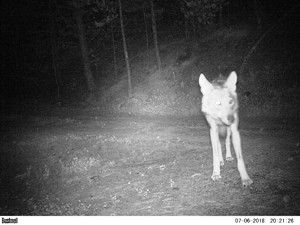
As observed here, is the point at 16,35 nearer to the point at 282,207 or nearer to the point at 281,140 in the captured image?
the point at 281,140

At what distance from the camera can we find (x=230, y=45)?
2508 cm

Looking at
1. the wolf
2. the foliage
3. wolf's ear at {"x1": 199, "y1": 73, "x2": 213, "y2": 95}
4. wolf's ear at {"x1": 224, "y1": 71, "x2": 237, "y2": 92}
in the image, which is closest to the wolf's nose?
the wolf

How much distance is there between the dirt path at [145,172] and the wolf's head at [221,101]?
5.67 ft

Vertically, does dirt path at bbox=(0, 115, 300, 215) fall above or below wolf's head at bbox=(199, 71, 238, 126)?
below

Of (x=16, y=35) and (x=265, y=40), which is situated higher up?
(x=16, y=35)

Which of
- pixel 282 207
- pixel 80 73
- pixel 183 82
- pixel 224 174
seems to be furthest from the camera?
pixel 80 73

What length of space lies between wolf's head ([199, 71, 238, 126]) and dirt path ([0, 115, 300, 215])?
68.1 inches

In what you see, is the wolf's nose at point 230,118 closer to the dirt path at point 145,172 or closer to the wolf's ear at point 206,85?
the wolf's ear at point 206,85

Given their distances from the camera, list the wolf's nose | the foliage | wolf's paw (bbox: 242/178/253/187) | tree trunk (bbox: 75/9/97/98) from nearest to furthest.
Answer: the wolf's nose → wolf's paw (bbox: 242/178/253/187) → the foliage → tree trunk (bbox: 75/9/97/98)

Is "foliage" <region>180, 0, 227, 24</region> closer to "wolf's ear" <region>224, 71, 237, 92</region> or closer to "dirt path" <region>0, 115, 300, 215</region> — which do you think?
"dirt path" <region>0, 115, 300, 215</region>

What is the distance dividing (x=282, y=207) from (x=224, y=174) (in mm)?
2183

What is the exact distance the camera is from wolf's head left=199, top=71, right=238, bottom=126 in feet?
20.7

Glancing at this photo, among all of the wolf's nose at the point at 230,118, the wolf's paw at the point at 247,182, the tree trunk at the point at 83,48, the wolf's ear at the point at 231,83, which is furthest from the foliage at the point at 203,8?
the wolf's paw at the point at 247,182

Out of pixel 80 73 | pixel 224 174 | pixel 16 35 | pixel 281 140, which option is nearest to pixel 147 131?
pixel 281 140
